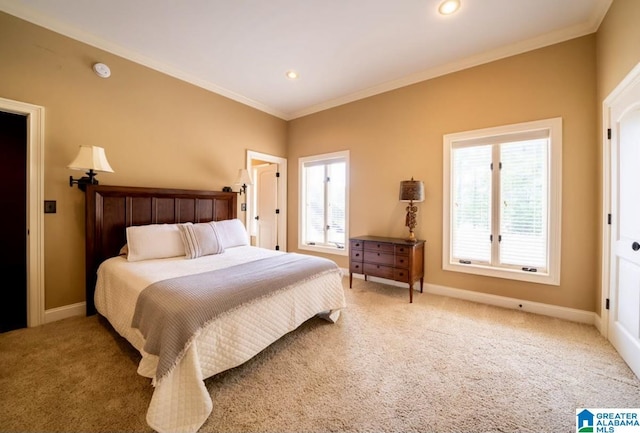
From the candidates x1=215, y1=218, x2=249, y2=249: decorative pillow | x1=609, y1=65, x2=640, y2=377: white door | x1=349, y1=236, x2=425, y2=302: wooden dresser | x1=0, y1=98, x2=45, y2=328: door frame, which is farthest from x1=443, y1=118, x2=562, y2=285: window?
x1=0, y1=98, x2=45, y2=328: door frame

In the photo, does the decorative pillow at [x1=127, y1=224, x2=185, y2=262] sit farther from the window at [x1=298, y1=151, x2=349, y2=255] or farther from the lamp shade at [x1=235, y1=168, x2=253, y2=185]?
the window at [x1=298, y1=151, x2=349, y2=255]

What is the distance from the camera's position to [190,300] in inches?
59.9

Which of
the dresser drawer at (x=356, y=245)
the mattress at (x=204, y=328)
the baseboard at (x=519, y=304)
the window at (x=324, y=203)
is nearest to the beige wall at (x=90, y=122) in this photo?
the mattress at (x=204, y=328)

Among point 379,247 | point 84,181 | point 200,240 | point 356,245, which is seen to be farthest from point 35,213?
point 379,247

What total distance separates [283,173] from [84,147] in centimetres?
293

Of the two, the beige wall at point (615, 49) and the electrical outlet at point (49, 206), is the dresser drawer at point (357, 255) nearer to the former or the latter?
the beige wall at point (615, 49)

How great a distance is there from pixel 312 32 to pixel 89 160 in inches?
99.9

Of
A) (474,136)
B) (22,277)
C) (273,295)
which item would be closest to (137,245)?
(273,295)

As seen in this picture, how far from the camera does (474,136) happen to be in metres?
3.03

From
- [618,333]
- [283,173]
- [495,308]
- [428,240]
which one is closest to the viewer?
[618,333]

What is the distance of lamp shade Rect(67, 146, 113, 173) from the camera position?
2.32 m

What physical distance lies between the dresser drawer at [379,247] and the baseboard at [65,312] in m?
3.35

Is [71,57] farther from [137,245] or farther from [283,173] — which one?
[283,173]

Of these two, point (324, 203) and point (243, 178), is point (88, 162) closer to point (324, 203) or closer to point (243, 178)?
point (243, 178)
